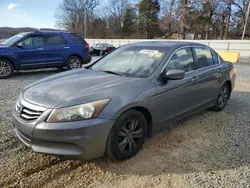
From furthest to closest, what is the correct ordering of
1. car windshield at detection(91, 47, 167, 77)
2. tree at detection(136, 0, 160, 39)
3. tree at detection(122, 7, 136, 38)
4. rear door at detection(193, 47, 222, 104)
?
1. tree at detection(122, 7, 136, 38)
2. tree at detection(136, 0, 160, 39)
3. rear door at detection(193, 47, 222, 104)
4. car windshield at detection(91, 47, 167, 77)

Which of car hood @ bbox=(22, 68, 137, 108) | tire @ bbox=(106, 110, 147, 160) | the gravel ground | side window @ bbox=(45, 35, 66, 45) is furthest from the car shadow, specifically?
side window @ bbox=(45, 35, 66, 45)

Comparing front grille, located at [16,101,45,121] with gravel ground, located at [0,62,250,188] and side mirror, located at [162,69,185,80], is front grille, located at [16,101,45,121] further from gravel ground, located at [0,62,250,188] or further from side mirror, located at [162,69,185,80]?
side mirror, located at [162,69,185,80]

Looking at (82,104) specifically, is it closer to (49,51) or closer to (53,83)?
(53,83)

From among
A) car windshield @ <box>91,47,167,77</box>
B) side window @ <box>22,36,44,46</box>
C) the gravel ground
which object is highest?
side window @ <box>22,36,44,46</box>

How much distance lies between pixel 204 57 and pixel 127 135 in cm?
247

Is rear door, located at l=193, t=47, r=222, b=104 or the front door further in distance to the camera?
rear door, located at l=193, t=47, r=222, b=104

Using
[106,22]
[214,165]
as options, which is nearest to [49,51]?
[214,165]

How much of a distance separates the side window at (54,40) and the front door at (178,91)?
6.42m

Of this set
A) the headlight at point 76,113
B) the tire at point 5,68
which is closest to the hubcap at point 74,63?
the tire at point 5,68

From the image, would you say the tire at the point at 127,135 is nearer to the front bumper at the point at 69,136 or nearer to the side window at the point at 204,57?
the front bumper at the point at 69,136

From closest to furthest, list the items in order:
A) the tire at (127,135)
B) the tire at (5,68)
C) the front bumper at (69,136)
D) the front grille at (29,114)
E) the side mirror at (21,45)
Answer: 1. the front bumper at (69,136)
2. the front grille at (29,114)
3. the tire at (127,135)
4. the tire at (5,68)
5. the side mirror at (21,45)

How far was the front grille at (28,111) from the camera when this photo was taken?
2.33m

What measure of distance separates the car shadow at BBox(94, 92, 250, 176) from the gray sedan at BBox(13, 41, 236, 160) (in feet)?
0.66

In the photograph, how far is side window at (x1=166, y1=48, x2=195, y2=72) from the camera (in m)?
3.32
